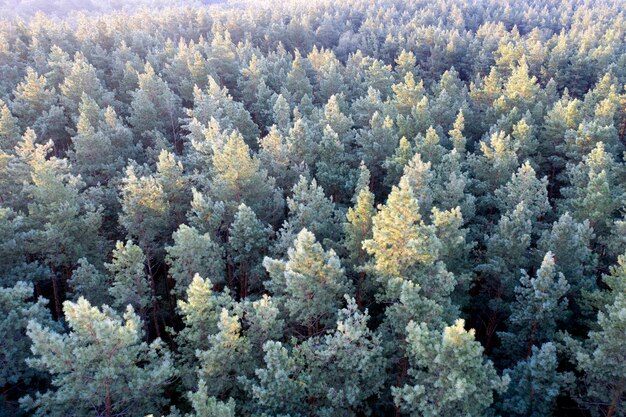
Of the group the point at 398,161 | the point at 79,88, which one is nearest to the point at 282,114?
the point at 398,161

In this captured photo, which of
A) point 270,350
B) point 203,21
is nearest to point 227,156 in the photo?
point 270,350

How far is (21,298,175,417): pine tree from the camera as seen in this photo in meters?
15.4

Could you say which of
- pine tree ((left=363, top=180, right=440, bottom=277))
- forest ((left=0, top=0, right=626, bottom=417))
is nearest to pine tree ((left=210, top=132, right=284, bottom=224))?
forest ((left=0, top=0, right=626, bottom=417))

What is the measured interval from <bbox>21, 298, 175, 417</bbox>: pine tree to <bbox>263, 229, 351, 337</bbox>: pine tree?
5714mm

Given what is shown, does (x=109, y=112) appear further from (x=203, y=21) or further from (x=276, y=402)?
(x=203, y=21)

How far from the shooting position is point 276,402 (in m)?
17.6

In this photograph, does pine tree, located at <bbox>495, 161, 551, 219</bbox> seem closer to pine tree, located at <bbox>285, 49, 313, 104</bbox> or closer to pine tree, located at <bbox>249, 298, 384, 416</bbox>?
pine tree, located at <bbox>249, 298, 384, 416</bbox>

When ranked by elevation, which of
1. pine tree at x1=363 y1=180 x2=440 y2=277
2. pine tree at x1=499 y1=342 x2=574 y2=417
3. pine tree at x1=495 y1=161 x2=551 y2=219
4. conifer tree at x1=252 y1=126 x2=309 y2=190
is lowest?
pine tree at x1=499 y1=342 x2=574 y2=417

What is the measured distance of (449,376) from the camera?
15977mm

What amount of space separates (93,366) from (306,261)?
8.81 m

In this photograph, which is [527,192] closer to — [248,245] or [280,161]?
[280,161]

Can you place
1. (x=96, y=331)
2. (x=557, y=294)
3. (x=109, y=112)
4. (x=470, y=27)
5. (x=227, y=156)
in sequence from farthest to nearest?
(x=470, y=27), (x=109, y=112), (x=227, y=156), (x=557, y=294), (x=96, y=331)

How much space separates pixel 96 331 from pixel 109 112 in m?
26.0

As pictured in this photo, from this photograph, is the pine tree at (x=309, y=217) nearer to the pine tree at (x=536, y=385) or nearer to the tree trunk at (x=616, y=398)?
the pine tree at (x=536, y=385)
